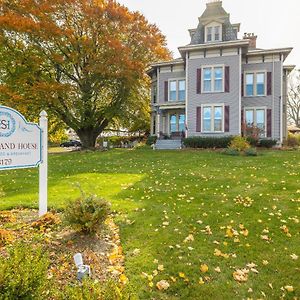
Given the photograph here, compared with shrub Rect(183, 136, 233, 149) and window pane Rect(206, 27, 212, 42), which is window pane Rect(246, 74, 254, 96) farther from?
shrub Rect(183, 136, 233, 149)

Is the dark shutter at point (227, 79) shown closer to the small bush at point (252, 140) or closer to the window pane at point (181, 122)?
the small bush at point (252, 140)

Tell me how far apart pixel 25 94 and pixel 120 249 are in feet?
74.2

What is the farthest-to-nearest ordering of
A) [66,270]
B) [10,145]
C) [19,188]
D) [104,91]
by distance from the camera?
1. [104,91]
2. [19,188]
3. [10,145]
4. [66,270]

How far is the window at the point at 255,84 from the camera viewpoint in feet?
73.0

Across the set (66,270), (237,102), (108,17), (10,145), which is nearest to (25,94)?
(108,17)

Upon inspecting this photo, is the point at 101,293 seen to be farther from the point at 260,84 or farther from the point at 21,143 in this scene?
the point at 260,84

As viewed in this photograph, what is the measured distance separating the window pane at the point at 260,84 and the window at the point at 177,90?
5.89m

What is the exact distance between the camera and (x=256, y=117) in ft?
73.7

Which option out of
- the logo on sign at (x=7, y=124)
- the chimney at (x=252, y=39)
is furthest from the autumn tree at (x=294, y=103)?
the logo on sign at (x=7, y=124)

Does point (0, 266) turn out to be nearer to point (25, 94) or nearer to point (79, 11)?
point (25, 94)

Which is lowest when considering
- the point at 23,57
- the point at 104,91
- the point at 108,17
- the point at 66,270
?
the point at 66,270

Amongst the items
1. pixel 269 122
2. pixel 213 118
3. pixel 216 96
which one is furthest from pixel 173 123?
pixel 269 122

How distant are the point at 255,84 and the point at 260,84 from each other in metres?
0.37

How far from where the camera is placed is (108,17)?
24.4m
